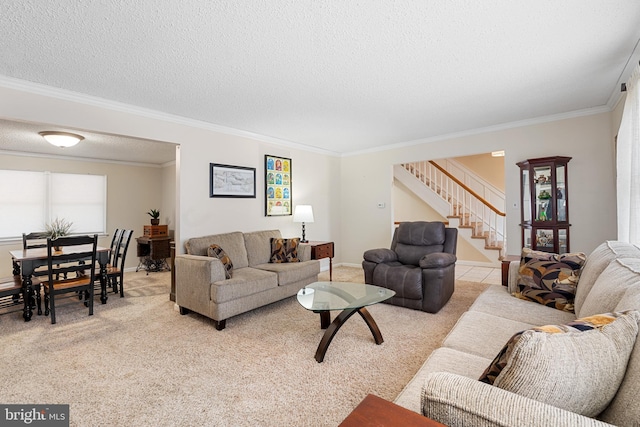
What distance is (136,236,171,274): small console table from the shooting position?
18.7ft

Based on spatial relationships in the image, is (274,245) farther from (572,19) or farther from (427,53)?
(572,19)

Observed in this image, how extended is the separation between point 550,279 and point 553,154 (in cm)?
251

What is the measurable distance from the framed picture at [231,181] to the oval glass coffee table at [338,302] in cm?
199

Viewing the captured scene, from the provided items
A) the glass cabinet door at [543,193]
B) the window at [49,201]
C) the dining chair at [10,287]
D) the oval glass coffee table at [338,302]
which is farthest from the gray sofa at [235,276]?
the window at [49,201]

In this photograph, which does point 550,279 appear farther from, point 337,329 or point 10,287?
point 10,287

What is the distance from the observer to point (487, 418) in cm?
78

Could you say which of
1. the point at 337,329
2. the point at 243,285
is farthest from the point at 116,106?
the point at 337,329

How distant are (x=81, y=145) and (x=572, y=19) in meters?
6.12

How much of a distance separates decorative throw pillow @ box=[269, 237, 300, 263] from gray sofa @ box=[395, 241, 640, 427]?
7.85 feet

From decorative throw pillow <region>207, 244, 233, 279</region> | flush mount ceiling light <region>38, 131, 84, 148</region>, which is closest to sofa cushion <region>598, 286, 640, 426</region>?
decorative throw pillow <region>207, 244, 233, 279</region>

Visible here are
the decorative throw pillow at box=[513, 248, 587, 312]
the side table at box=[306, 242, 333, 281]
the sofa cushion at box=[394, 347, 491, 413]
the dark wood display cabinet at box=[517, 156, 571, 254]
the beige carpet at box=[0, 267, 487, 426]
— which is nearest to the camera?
the sofa cushion at box=[394, 347, 491, 413]

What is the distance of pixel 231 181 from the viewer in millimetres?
4262

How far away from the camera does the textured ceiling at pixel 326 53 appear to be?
1816mm

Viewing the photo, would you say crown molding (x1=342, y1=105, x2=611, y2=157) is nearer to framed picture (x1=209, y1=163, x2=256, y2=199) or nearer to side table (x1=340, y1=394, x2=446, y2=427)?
framed picture (x1=209, y1=163, x2=256, y2=199)
